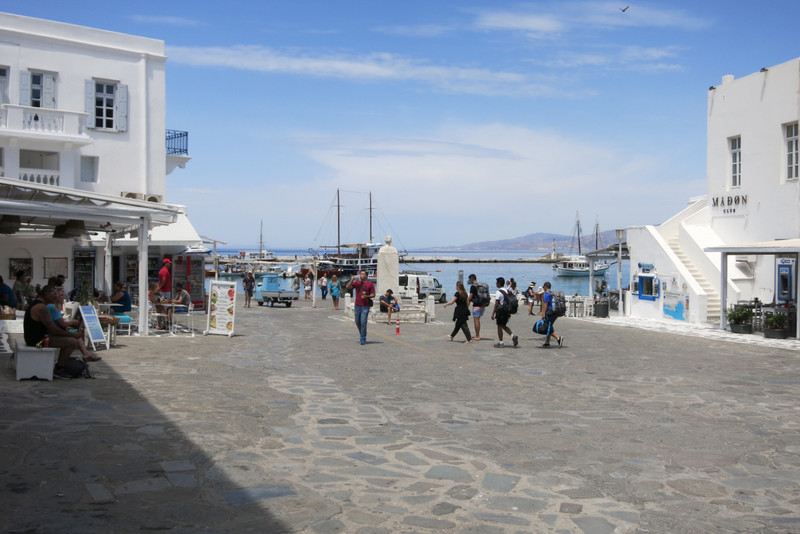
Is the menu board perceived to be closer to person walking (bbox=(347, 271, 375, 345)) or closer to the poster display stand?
person walking (bbox=(347, 271, 375, 345))

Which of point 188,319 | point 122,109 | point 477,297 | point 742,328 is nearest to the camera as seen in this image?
point 477,297

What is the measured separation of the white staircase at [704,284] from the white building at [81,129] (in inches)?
633

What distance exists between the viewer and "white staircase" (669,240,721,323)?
925 inches

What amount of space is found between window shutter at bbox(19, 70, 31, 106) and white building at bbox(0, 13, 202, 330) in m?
0.03

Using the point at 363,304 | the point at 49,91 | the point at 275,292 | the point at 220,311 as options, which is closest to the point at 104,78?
the point at 49,91

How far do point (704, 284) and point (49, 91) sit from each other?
2197cm

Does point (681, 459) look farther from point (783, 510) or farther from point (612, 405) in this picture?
point (612, 405)

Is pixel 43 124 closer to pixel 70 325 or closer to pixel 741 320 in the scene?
pixel 70 325

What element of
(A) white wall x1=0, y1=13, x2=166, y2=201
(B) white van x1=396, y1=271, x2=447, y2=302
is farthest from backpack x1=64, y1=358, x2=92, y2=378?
(B) white van x1=396, y1=271, x2=447, y2=302

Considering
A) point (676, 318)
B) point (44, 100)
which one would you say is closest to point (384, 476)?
point (676, 318)

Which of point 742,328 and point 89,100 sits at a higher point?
point 89,100

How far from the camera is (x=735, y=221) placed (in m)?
24.1

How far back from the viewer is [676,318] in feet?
80.6

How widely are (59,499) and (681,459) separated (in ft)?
17.1
